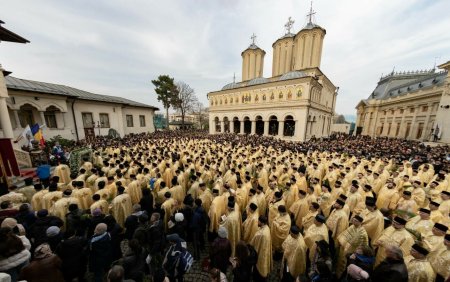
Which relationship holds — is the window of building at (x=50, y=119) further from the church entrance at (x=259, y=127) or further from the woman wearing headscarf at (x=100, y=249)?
the church entrance at (x=259, y=127)

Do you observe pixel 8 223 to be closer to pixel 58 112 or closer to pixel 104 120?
pixel 58 112

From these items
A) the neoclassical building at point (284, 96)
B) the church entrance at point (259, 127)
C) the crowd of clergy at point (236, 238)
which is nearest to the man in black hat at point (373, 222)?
the crowd of clergy at point (236, 238)

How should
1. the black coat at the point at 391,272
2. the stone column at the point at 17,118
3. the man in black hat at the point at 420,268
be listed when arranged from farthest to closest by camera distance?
the stone column at the point at 17,118 < the man in black hat at the point at 420,268 < the black coat at the point at 391,272

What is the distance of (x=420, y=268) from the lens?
246 cm

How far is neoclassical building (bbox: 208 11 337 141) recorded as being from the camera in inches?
914

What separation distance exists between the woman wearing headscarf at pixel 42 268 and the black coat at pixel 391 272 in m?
4.77

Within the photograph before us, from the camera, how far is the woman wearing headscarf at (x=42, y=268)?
2.36m

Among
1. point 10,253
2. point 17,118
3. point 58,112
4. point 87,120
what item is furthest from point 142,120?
point 10,253

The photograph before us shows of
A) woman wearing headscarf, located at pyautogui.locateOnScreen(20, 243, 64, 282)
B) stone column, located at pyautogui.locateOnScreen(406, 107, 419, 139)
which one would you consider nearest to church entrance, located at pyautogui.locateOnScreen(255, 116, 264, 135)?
stone column, located at pyautogui.locateOnScreen(406, 107, 419, 139)

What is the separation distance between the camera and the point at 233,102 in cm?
3080

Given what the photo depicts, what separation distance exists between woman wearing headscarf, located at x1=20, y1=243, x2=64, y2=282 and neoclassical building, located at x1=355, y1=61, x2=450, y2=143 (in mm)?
31485

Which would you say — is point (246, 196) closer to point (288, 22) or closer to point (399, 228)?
point (399, 228)

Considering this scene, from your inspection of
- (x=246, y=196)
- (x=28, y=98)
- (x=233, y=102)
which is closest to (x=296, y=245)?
(x=246, y=196)

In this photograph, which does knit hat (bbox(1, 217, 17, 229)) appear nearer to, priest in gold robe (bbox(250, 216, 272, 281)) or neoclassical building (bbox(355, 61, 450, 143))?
priest in gold robe (bbox(250, 216, 272, 281))
